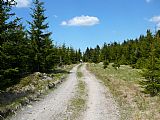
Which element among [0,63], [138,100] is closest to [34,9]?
[0,63]

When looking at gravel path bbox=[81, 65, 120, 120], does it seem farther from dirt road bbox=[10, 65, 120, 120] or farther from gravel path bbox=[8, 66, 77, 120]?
gravel path bbox=[8, 66, 77, 120]

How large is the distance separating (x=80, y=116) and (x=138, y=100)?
7.07 m

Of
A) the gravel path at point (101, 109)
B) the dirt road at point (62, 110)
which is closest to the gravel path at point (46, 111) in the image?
the dirt road at point (62, 110)

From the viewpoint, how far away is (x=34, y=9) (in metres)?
50.1

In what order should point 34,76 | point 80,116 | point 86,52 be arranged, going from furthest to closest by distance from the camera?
point 86,52 < point 34,76 < point 80,116

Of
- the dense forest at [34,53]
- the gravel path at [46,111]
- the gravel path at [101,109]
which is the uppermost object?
the dense forest at [34,53]

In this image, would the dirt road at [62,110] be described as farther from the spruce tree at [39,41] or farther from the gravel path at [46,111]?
the spruce tree at [39,41]

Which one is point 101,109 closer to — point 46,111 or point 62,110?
point 62,110

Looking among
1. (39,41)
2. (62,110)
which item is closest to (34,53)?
(39,41)

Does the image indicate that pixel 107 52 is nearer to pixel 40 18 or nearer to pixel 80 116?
pixel 40 18

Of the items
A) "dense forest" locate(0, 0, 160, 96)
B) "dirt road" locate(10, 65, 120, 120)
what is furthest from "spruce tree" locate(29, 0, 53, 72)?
"dirt road" locate(10, 65, 120, 120)

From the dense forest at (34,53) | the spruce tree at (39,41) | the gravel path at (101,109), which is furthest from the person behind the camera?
the spruce tree at (39,41)

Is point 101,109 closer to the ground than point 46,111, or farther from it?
closer to the ground

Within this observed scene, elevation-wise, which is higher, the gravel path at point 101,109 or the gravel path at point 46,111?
the gravel path at point 46,111
